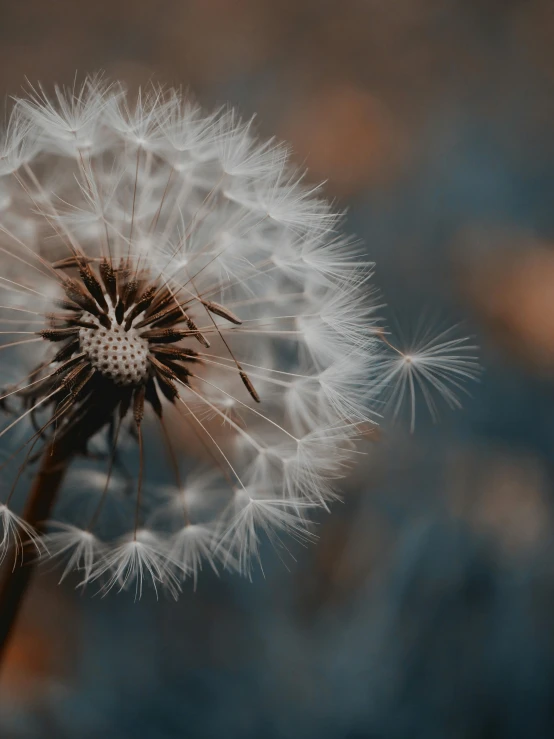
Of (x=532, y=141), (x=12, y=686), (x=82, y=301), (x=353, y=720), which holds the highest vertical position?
(x=532, y=141)

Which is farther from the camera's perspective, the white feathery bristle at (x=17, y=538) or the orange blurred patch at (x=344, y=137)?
the orange blurred patch at (x=344, y=137)

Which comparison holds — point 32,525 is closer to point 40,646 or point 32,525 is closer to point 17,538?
point 17,538

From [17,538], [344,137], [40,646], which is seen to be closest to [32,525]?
[17,538]

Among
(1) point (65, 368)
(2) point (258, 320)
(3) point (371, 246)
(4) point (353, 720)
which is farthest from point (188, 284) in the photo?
(4) point (353, 720)

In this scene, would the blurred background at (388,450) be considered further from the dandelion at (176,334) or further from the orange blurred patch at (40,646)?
the dandelion at (176,334)

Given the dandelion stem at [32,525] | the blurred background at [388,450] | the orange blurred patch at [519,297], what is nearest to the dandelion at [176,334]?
the dandelion stem at [32,525]

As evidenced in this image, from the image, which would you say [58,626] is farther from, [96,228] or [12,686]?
[96,228]
